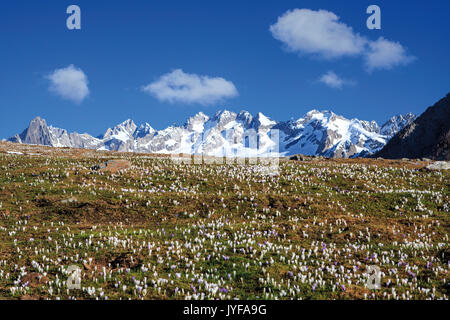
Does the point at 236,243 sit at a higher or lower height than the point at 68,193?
lower

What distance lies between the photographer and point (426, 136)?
6865 inches

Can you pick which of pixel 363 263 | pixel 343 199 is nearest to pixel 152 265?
pixel 363 263

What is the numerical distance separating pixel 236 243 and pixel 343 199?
35.7 ft

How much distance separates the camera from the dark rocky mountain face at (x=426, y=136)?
160500mm

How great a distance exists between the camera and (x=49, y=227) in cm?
1630

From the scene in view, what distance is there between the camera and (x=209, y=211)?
19031 mm

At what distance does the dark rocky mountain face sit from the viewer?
160500mm
